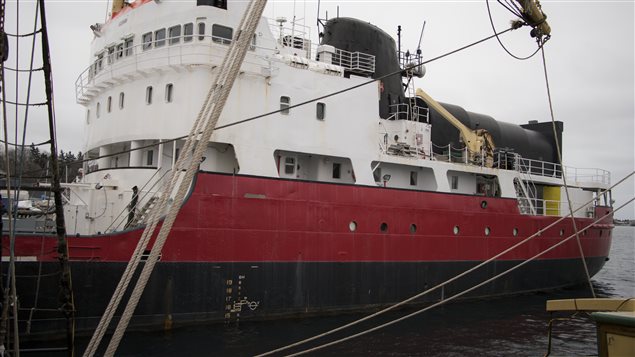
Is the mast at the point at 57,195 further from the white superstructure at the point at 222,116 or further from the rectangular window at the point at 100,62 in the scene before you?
the rectangular window at the point at 100,62

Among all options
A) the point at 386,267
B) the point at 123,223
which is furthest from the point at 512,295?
the point at 123,223

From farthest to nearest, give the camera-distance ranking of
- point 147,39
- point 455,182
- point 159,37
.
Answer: point 455,182 < point 147,39 < point 159,37

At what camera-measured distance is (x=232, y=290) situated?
1105 cm

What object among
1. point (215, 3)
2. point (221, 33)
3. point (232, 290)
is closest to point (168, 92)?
point (221, 33)

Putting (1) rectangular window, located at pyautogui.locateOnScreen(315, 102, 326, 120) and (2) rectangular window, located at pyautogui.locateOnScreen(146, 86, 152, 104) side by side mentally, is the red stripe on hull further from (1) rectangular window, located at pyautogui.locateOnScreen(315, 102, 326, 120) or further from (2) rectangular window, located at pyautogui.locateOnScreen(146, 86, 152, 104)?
(2) rectangular window, located at pyautogui.locateOnScreen(146, 86, 152, 104)

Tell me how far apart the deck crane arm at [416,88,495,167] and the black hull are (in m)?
4.36

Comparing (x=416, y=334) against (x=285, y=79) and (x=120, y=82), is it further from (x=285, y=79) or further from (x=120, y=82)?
(x=120, y=82)

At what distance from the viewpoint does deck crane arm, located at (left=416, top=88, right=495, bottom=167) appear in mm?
17266

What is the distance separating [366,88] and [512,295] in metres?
8.58

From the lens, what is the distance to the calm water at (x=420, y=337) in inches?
379

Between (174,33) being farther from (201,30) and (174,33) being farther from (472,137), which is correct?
(472,137)

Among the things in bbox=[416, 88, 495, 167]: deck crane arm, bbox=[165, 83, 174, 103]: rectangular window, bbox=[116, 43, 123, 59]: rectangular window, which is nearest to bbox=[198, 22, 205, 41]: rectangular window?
bbox=[165, 83, 174, 103]: rectangular window

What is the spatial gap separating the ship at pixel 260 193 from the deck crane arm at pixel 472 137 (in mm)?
965

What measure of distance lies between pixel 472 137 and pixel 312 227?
827 centimetres
